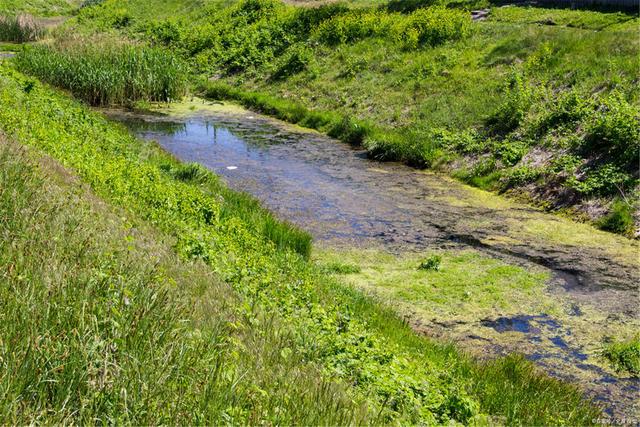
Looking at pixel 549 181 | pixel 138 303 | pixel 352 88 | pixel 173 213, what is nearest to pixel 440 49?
pixel 352 88

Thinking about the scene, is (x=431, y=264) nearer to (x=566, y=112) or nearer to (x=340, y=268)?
(x=340, y=268)

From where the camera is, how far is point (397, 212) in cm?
1661

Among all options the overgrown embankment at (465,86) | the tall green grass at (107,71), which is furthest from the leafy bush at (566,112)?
the tall green grass at (107,71)

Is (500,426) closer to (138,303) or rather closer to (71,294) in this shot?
(138,303)

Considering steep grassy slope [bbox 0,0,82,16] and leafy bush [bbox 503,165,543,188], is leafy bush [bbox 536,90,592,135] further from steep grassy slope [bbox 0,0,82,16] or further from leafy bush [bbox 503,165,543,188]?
steep grassy slope [bbox 0,0,82,16]

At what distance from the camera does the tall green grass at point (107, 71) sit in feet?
93.7

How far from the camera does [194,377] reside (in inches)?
186

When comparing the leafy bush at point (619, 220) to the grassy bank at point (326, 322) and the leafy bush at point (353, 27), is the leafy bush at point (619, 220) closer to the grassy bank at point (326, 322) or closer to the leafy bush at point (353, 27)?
the grassy bank at point (326, 322)

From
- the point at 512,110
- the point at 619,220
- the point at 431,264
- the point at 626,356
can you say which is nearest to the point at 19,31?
the point at 512,110

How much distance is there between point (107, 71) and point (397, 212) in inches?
706

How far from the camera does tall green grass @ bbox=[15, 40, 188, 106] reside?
28.5 metres

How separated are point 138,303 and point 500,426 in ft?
13.4

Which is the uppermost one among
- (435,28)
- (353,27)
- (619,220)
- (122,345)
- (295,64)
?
(435,28)

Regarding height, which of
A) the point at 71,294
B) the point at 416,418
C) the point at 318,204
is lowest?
the point at 318,204
